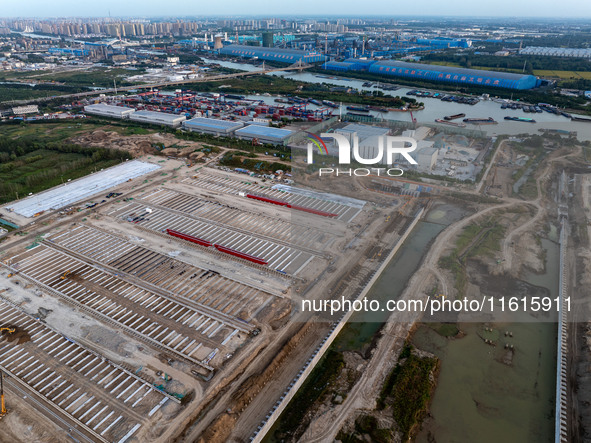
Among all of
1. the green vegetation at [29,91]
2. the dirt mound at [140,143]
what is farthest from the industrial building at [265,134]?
the green vegetation at [29,91]

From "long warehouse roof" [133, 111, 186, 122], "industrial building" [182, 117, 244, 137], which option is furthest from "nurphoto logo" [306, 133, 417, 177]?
"long warehouse roof" [133, 111, 186, 122]

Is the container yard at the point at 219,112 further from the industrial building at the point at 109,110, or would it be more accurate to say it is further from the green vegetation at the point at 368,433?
the green vegetation at the point at 368,433

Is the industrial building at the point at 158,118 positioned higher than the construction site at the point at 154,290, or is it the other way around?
the industrial building at the point at 158,118

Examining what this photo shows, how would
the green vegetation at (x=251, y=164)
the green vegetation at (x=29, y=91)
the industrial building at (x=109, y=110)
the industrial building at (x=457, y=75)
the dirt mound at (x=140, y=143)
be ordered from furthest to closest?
the industrial building at (x=457, y=75), the green vegetation at (x=29, y=91), the industrial building at (x=109, y=110), the dirt mound at (x=140, y=143), the green vegetation at (x=251, y=164)

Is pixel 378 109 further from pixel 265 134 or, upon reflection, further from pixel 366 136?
pixel 265 134

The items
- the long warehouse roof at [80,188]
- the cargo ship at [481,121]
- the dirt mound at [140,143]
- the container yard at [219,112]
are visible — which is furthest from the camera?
the cargo ship at [481,121]

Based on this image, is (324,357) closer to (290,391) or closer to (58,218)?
(290,391)

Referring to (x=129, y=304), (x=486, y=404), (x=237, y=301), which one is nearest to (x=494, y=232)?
(x=486, y=404)
